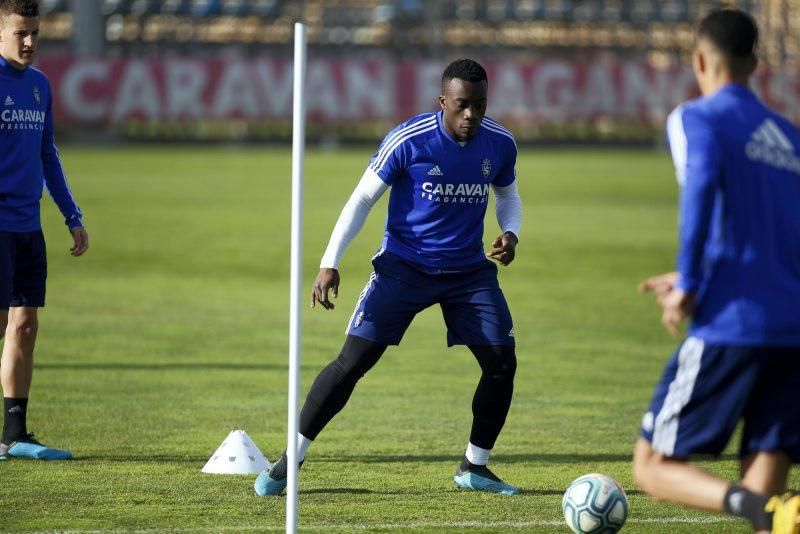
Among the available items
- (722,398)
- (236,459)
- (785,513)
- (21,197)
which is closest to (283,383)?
(236,459)

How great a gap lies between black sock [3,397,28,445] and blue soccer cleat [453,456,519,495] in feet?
8.41

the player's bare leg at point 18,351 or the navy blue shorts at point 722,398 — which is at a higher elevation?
the navy blue shorts at point 722,398

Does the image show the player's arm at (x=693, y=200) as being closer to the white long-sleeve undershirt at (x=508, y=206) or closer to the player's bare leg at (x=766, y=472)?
the player's bare leg at (x=766, y=472)

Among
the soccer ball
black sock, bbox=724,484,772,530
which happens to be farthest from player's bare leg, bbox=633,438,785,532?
the soccer ball

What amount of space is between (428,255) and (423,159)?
495 mm

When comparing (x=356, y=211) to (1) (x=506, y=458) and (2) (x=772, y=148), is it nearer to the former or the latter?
(1) (x=506, y=458)

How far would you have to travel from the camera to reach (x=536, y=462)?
789cm

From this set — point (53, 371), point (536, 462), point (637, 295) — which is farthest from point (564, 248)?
point (536, 462)

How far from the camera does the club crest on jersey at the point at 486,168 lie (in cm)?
700

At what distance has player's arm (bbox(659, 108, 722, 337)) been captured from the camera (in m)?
4.70

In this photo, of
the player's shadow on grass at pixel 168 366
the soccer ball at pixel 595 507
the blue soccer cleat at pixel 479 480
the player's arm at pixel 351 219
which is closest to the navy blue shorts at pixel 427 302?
the player's arm at pixel 351 219

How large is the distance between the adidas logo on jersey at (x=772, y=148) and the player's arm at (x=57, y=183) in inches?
171

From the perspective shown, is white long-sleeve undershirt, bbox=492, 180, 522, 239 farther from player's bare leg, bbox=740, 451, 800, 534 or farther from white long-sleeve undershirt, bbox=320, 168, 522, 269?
player's bare leg, bbox=740, 451, 800, 534

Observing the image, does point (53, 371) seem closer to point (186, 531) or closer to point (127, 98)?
point (186, 531)
